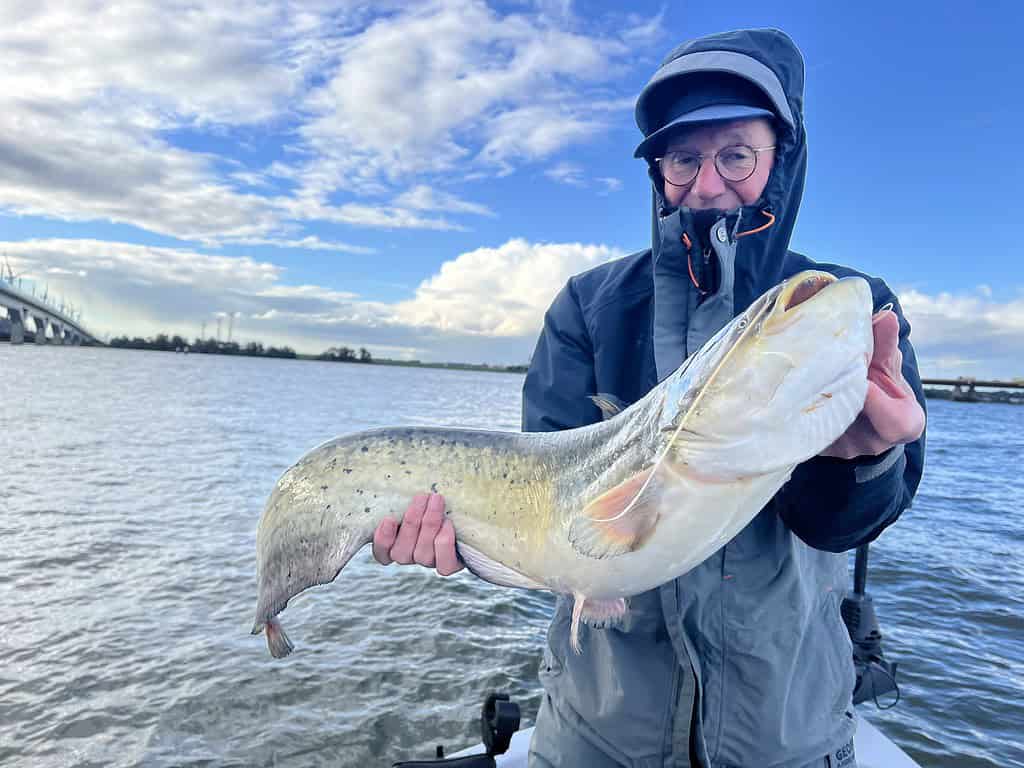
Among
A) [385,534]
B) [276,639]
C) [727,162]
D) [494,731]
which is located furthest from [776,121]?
[494,731]

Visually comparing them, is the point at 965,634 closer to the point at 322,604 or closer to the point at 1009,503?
the point at 322,604

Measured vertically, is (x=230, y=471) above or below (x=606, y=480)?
below

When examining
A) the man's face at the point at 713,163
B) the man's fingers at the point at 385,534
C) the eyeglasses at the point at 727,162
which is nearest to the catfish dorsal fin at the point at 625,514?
the man's fingers at the point at 385,534

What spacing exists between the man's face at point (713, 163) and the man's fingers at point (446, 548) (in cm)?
183

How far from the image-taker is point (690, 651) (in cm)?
248

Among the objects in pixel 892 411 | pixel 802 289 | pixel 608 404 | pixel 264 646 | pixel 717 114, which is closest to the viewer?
pixel 802 289

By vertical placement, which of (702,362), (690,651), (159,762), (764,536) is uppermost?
(702,362)

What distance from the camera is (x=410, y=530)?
290 centimetres

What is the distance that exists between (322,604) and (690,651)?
851cm

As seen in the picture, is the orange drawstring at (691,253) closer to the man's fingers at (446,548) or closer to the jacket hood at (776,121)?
the jacket hood at (776,121)

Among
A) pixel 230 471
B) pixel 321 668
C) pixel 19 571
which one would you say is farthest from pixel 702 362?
pixel 230 471

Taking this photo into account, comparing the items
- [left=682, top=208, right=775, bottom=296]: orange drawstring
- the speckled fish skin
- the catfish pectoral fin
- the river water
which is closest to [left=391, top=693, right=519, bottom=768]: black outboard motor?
the catfish pectoral fin

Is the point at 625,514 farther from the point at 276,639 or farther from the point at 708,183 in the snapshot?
the point at 276,639

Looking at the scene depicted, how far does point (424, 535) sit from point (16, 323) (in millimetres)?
148577
